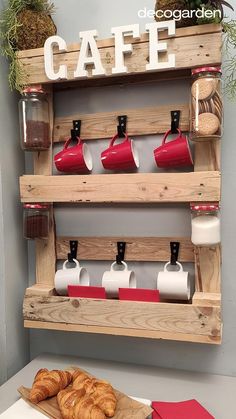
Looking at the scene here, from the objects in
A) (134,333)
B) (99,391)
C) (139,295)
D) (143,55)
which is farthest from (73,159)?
(99,391)

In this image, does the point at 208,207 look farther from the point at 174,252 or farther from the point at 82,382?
the point at 82,382

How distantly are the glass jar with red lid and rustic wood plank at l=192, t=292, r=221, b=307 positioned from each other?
1.88 feet

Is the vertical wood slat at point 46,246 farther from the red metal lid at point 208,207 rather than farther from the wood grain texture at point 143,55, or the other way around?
the red metal lid at point 208,207

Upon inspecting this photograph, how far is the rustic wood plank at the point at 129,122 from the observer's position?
138 centimetres

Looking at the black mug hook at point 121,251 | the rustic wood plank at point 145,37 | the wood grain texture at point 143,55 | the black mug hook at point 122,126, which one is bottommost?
the black mug hook at point 121,251

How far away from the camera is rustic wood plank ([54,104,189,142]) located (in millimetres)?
1379

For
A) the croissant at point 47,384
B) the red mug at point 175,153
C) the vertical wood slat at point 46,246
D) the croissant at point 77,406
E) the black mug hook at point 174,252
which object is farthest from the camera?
the vertical wood slat at point 46,246

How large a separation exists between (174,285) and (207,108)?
1.87 feet

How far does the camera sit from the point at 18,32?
4.53 ft

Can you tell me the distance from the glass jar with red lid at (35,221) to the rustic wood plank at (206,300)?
0.57 meters

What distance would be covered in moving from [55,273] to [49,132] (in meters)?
0.52

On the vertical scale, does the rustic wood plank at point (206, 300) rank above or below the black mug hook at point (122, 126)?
below

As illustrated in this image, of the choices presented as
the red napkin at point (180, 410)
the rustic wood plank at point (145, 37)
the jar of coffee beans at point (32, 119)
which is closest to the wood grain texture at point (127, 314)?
the red napkin at point (180, 410)

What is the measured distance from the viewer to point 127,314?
4.37ft
